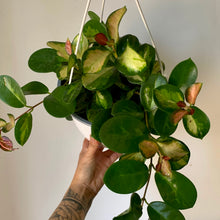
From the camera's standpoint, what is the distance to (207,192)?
93cm

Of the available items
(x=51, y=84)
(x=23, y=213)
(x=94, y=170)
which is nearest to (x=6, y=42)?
(x=51, y=84)

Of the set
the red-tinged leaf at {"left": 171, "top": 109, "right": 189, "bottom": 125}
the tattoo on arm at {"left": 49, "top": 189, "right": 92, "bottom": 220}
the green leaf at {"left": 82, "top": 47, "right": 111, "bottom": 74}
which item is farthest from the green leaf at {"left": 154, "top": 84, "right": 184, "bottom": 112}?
the tattoo on arm at {"left": 49, "top": 189, "right": 92, "bottom": 220}

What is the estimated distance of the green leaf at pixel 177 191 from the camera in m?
0.50

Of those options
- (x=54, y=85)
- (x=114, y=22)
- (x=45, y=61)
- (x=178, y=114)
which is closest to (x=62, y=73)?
(x=45, y=61)

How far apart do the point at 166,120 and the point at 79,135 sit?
573 mm

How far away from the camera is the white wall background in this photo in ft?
2.57

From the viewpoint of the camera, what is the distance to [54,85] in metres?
1.00

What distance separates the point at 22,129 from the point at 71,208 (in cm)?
33

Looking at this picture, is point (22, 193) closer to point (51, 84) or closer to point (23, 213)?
point (23, 213)

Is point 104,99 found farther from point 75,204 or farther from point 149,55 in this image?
point 75,204

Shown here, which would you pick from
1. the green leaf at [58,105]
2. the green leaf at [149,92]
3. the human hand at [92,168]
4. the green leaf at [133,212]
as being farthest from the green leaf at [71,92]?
the human hand at [92,168]

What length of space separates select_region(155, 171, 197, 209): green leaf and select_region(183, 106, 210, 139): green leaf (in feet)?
0.27

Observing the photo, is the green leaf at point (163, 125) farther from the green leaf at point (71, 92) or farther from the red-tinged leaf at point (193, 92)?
the green leaf at point (71, 92)

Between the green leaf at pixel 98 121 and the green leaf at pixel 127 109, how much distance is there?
34mm
